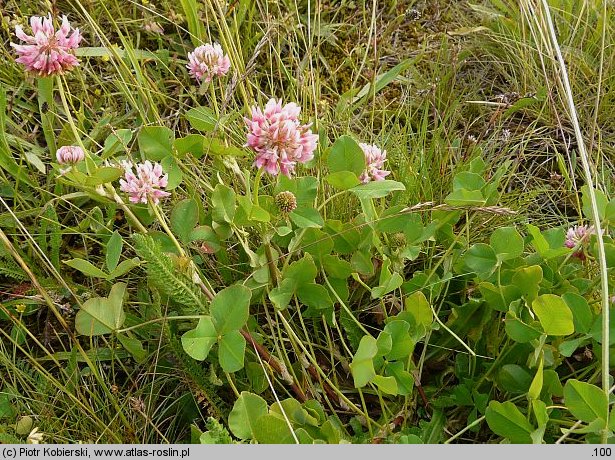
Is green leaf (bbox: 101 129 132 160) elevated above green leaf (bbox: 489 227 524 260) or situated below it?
above

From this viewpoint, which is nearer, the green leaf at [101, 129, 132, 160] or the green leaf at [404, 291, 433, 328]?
the green leaf at [404, 291, 433, 328]

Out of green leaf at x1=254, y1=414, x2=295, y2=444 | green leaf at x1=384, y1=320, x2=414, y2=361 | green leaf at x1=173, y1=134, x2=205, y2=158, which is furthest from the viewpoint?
green leaf at x1=173, y1=134, x2=205, y2=158

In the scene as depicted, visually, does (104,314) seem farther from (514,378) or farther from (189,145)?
(514,378)

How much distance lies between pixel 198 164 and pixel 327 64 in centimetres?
55

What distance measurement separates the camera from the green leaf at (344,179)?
1.05 m

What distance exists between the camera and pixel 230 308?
Result: 3.13 feet

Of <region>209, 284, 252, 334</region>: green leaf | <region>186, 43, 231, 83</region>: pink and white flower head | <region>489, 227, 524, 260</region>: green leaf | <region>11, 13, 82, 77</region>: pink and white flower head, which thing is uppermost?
<region>11, 13, 82, 77</region>: pink and white flower head

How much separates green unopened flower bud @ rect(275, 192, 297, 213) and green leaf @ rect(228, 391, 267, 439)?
0.29m

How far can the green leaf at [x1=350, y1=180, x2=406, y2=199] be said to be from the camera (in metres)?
1.03

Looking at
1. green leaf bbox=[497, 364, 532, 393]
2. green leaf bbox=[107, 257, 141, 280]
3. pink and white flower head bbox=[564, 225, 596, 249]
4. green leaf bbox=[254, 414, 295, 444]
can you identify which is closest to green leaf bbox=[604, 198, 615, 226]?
pink and white flower head bbox=[564, 225, 596, 249]

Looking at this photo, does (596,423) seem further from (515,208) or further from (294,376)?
(515,208)

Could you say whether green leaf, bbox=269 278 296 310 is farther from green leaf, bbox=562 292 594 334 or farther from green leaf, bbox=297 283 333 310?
green leaf, bbox=562 292 594 334

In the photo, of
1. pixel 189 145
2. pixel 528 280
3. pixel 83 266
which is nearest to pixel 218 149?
pixel 189 145

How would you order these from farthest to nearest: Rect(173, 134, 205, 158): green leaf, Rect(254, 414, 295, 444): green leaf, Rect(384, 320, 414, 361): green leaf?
1. Rect(173, 134, 205, 158): green leaf
2. Rect(384, 320, 414, 361): green leaf
3. Rect(254, 414, 295, 444): green leaf
